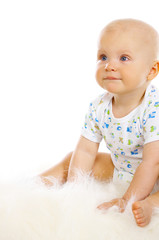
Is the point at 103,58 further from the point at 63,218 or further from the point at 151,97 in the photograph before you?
the point at 63,218

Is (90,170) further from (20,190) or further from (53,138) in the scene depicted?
(53,138)

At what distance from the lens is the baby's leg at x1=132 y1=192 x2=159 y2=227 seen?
1.01 m

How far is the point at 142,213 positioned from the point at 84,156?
430 mm

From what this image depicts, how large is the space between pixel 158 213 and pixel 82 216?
22 cm

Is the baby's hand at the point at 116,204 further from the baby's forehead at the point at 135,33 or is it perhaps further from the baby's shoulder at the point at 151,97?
the baby's forehead at the point at 135,33

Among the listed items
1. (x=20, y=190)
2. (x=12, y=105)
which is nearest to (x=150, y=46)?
(x=20, y=190)

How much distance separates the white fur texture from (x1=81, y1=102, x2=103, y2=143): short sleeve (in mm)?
283

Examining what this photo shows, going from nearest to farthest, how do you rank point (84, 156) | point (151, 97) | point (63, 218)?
point (63, 218) → point (151, 97) → point (84, 156)

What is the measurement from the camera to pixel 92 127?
1.41m

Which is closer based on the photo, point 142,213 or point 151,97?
point 142,213

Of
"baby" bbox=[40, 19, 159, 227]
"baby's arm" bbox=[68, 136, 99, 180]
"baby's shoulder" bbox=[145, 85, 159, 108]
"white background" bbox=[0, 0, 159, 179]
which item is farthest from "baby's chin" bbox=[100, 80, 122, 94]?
"white background" bbox=[0, 0, 159, 179]

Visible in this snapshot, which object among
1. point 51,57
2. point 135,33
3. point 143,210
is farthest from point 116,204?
point 51,57

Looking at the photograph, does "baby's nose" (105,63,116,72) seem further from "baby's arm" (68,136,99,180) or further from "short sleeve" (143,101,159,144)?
"baby's arm" (68,136,99,180)

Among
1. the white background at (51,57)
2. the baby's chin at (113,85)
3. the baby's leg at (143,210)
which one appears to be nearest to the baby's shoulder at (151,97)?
the baby's chin at (113,85)
